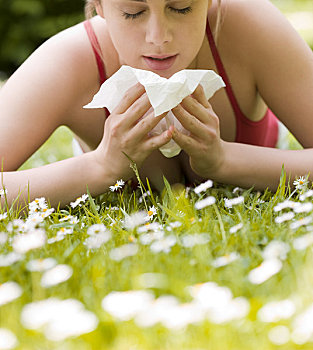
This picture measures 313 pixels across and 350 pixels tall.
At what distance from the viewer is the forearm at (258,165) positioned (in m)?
2.09

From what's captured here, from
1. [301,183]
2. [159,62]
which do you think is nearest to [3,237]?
[159,62]

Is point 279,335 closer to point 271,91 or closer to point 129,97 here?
point 129,97

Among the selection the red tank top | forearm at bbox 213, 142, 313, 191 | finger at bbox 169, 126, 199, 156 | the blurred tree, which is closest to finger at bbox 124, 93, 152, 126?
finger at bbox 169, 126, 199, 156

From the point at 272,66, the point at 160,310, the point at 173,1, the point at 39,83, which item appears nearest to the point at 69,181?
the point at 39,83

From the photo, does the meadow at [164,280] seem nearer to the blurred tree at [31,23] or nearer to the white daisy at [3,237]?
the white daisy at [3,237]

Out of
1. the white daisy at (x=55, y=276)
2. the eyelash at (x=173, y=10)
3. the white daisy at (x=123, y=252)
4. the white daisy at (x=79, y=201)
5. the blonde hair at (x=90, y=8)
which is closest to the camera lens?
the white daisy at (x=55, y=276)

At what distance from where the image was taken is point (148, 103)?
72.5 inches

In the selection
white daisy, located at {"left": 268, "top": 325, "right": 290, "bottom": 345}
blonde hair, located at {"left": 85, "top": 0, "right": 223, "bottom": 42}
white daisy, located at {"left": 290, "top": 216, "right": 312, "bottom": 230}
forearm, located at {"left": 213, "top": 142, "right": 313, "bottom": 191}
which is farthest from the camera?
blonde hair, located at {"left": 85, "top": 0, "right": 223, "bottom": 42}

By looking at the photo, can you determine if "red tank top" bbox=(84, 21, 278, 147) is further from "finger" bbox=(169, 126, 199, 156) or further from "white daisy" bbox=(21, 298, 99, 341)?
"white daisy" bbox=(21, 298, 99, 341)

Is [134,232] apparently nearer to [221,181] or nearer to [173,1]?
[221,181]

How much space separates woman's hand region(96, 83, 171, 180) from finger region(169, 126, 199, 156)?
19 mm

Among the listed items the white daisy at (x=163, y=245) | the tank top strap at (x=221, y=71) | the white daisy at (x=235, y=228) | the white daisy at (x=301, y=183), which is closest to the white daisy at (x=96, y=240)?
the white daisy at (x=163, y=245)

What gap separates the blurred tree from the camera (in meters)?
7.89

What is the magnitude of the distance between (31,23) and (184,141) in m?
6.64
